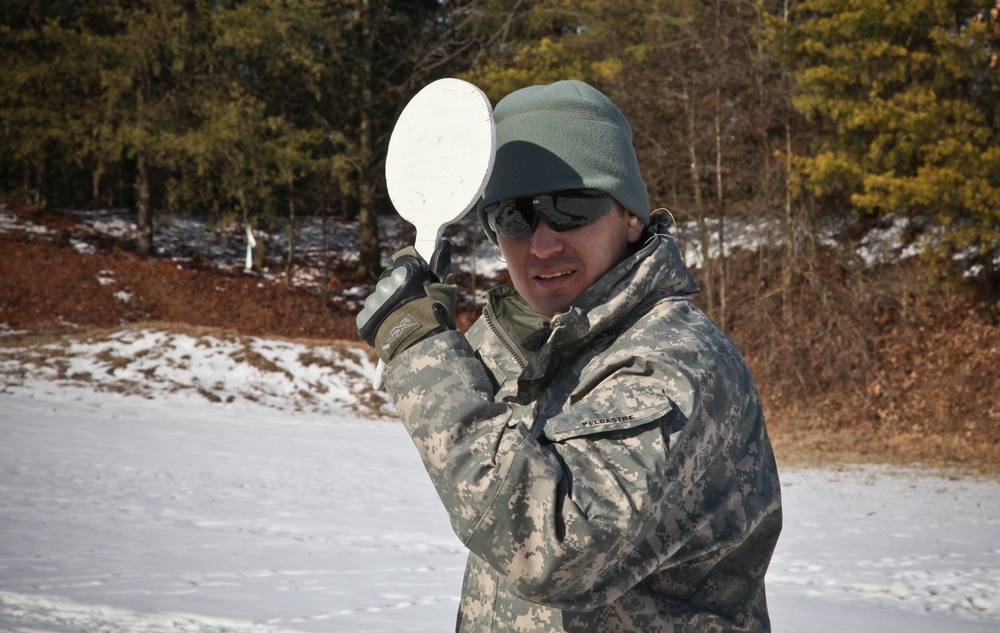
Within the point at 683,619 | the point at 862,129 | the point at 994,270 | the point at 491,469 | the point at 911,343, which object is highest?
the point at 491,469

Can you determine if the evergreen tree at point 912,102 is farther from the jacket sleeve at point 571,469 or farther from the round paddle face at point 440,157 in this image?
the jacket sleeve at point 571,469

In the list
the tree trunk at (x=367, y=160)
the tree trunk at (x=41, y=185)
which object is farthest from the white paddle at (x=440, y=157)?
the tree trunk at (x=41, y=185)

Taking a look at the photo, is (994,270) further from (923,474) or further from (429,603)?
(429,603)

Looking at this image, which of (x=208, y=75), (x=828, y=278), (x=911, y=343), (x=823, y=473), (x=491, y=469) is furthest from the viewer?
(x=208, y=75)

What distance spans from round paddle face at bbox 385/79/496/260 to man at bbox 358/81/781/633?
60mm

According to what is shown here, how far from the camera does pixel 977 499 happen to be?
31.0 ft

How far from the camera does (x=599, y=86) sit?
60.5ft

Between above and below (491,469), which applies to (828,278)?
below

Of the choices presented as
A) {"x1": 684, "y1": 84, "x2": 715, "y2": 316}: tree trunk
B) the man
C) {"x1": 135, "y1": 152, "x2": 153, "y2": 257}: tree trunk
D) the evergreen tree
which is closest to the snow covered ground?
the man

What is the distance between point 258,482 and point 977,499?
7378 millimetres

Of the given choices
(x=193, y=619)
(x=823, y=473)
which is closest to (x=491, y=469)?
(x=193, y=619)

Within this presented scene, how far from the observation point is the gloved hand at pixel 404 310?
4.45 ft

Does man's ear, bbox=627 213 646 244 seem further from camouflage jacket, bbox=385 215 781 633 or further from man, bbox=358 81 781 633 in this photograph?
camouflage jacket, bbox=385 215 781 633

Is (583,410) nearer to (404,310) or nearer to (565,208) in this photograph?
(404,310)
